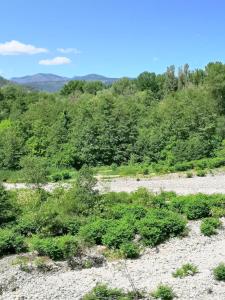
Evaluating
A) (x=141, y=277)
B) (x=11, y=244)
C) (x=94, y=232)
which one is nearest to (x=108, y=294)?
(x=141, y=277)

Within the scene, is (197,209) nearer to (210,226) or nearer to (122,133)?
(210,226)

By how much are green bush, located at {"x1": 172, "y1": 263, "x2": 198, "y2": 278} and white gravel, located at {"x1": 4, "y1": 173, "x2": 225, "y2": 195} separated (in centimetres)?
1387

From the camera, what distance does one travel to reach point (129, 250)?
19.0 m

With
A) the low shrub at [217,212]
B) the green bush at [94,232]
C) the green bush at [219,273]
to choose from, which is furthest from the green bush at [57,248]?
the low shrub at [217,212]

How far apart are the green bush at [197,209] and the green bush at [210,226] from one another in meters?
1.15

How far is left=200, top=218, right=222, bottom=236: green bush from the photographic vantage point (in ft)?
70.2

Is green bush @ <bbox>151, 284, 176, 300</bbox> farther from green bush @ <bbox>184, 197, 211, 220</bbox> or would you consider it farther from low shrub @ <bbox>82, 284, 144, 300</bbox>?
green bush @ <bbox>184, 197, 211, 220</bbox>

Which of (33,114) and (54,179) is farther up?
(33,114)

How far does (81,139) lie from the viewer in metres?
53.8

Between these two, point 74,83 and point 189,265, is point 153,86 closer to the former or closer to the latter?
point 74,83

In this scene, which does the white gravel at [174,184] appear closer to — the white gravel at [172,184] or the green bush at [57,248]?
the white gravel at [172,184]

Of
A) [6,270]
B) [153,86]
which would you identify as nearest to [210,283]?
[6,270]

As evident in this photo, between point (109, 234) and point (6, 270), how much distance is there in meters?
4.44

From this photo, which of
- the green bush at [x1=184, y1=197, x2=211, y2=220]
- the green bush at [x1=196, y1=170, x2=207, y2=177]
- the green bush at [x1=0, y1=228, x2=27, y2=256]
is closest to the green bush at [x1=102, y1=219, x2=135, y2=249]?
the green bush at [x1=0, y1=228, x2=27, y2=256]
